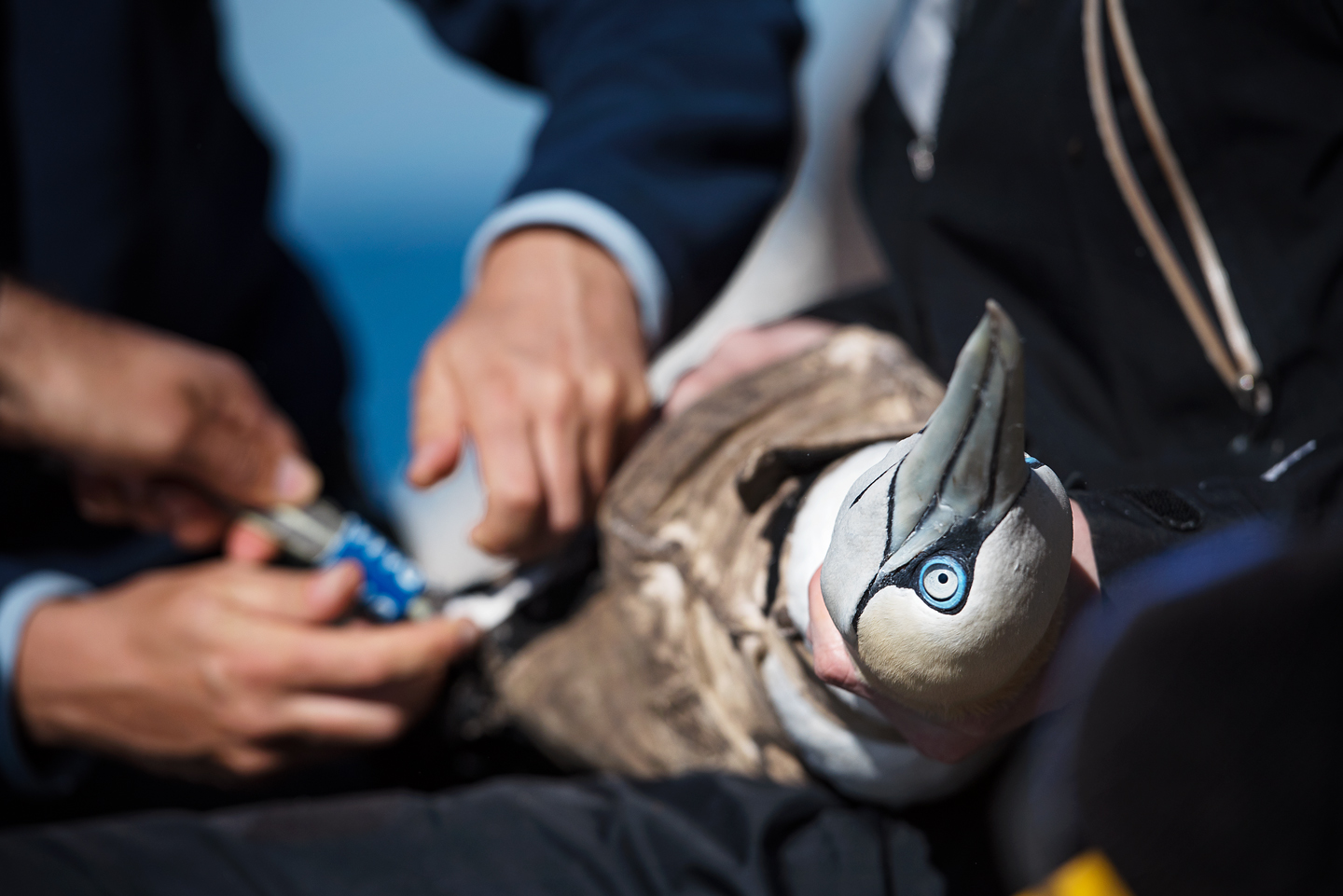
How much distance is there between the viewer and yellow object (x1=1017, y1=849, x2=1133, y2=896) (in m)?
0.27

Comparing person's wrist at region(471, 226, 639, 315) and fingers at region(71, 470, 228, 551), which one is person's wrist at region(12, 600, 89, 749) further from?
person's wrist at region(471, 226, 639, 315)

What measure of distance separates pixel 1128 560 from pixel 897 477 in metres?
0.08

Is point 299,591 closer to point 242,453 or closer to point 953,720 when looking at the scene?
point 242,453

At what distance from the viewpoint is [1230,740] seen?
210 millimetres

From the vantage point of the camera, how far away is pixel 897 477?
236 mm

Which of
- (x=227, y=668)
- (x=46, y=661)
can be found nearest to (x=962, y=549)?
(x=227, y=668)

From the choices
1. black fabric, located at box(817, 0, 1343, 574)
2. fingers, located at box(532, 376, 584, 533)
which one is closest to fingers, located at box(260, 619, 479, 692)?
fingers, located at box(532, 376, 584, 533)

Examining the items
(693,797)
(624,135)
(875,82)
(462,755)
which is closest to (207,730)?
(462,755)

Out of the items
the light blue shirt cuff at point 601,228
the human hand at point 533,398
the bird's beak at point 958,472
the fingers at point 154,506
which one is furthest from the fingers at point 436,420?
the bird's beak at point 958,472

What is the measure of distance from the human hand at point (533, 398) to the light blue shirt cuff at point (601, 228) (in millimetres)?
31

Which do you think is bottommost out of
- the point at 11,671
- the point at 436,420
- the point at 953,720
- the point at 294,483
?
the point at 11,671

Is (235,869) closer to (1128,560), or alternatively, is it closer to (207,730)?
(207,730)

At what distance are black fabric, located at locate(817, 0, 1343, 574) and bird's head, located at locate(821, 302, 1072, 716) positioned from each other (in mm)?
130

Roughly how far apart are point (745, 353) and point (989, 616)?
0.33 metres
